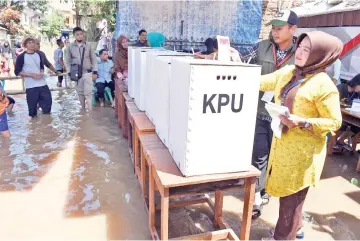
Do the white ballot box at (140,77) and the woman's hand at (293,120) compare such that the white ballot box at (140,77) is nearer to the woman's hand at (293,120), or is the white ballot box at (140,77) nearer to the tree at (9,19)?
the woman's hand at (293,120)

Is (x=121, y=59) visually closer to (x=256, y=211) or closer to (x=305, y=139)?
(x=256, y=211)

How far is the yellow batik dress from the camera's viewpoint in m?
1.67

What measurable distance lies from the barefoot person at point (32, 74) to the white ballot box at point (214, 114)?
4.37m

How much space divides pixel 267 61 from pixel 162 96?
39.7 inches

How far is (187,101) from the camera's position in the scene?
5.01 ft

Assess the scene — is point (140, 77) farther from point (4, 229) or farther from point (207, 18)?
point (207, 18)

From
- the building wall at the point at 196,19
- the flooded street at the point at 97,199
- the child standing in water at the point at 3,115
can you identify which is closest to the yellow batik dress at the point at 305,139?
the flooded street at the point at 97,199

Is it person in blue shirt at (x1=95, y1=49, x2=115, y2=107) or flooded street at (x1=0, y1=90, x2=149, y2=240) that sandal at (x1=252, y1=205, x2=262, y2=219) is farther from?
person in blue shirt at (x1=95, y1=49, x2=115, y2=107)

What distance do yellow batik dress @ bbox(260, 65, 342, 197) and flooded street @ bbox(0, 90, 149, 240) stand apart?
3.80 ft

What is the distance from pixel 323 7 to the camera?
6.70 m

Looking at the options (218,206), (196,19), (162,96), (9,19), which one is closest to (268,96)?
(162,96)

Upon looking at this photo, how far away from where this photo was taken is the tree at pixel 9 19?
21.9 m

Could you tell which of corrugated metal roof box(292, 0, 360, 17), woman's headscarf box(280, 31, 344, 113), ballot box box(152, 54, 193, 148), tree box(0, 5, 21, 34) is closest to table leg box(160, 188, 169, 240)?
ballot box box(152, 54, 193, 148)

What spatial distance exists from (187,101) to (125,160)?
2398 millimetres
